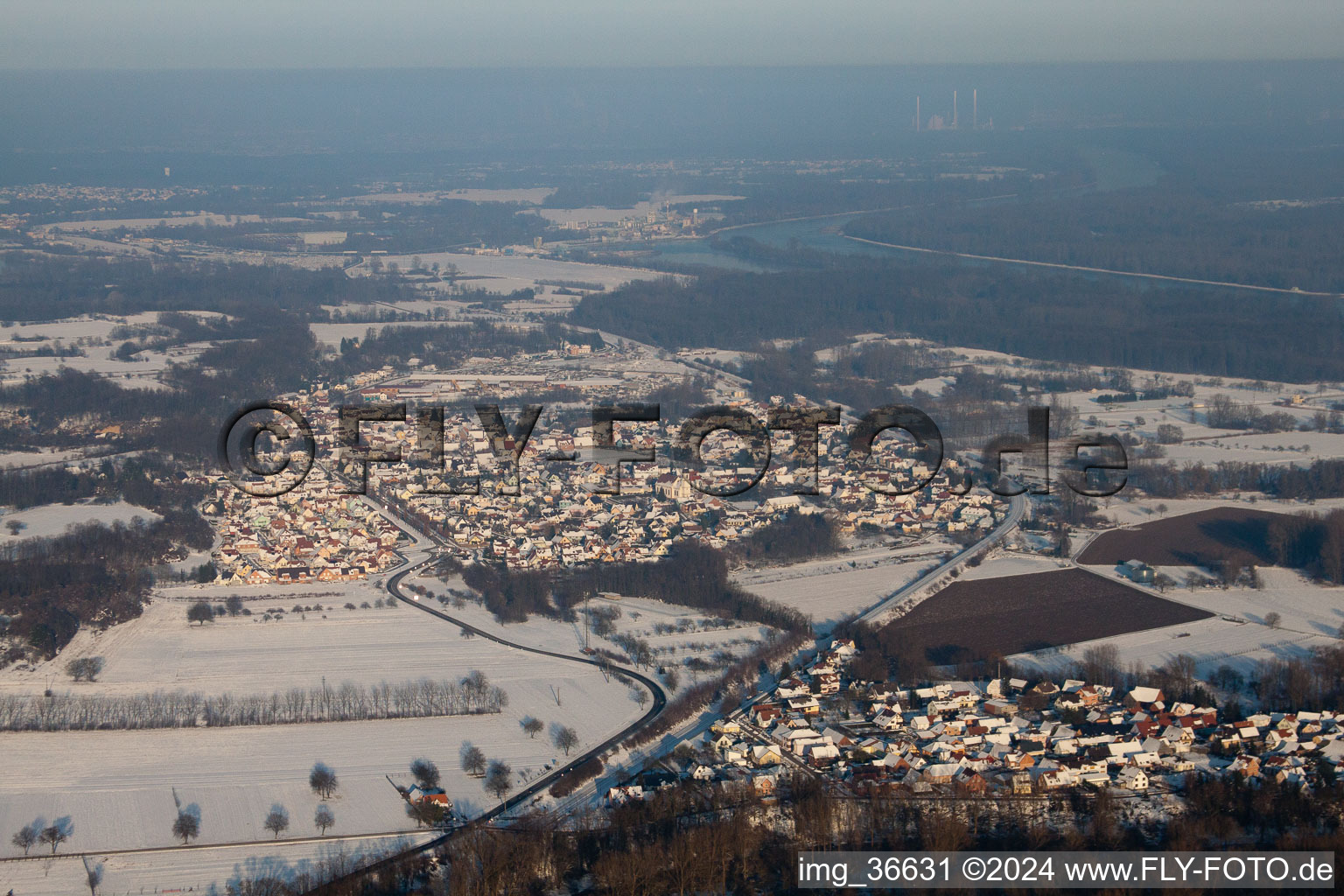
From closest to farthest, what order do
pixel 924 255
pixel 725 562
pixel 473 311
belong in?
pixel 725 562, pixel 473 311, pixel 924 255

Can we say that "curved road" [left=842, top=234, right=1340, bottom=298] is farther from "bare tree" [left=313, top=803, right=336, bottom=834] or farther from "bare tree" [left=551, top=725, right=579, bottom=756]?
"bare tree" [left=313, top=803, right=336, bottom=834]

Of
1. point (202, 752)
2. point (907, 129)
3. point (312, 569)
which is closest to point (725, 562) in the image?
point (312, 569)

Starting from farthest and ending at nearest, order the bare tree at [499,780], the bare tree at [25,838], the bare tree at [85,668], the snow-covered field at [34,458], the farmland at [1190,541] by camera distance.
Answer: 1. the snow-covered field at [34,458]
2. the farmland at [1190,541]
3. the bare tree at [85,668]
4. the bare tree at [499,780]
5. the bare tree at [25,838]

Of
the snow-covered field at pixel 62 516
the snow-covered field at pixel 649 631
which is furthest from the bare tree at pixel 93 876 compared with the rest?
the snow-covered field at pixel 62 516

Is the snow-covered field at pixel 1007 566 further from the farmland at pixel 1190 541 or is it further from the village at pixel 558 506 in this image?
the village at pixel 558 506

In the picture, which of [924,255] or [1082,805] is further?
[924,255]

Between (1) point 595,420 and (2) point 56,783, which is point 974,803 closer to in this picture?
(2) point 56,783
